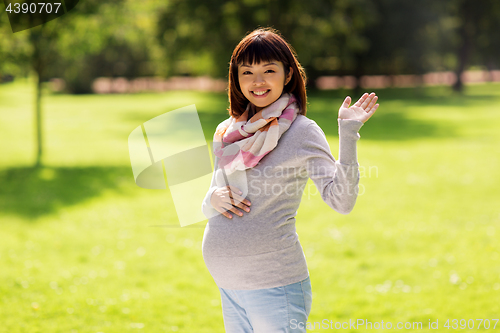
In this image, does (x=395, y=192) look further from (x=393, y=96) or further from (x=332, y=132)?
(x=393, y=96)

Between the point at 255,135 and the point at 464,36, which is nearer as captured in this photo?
the point at 255,135

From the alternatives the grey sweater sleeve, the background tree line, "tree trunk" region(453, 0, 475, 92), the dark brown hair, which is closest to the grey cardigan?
the grey sweater sleeve

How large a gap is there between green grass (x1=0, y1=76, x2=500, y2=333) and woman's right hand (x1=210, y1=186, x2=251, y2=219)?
80cm

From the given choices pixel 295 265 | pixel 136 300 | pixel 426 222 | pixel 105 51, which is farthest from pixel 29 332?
pixel 105 51

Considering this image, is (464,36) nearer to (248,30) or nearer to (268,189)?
(248,30)

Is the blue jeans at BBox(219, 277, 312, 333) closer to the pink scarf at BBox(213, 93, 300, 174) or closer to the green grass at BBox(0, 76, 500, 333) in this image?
the pink scarf at BBox(213, 93, 300, 174)

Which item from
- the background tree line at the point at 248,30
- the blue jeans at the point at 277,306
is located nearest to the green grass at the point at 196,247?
the blue jeans at the point at 277,306

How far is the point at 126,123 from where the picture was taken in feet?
70.5

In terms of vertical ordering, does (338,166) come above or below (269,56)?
below

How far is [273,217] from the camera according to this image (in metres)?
2.01

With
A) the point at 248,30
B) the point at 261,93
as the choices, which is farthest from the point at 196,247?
the point at 248,30

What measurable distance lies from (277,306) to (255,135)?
2.34 ft

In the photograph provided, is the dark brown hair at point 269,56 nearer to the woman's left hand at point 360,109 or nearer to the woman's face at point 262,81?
the woman's face at point 262,81

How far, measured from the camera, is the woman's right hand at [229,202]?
2.00m
